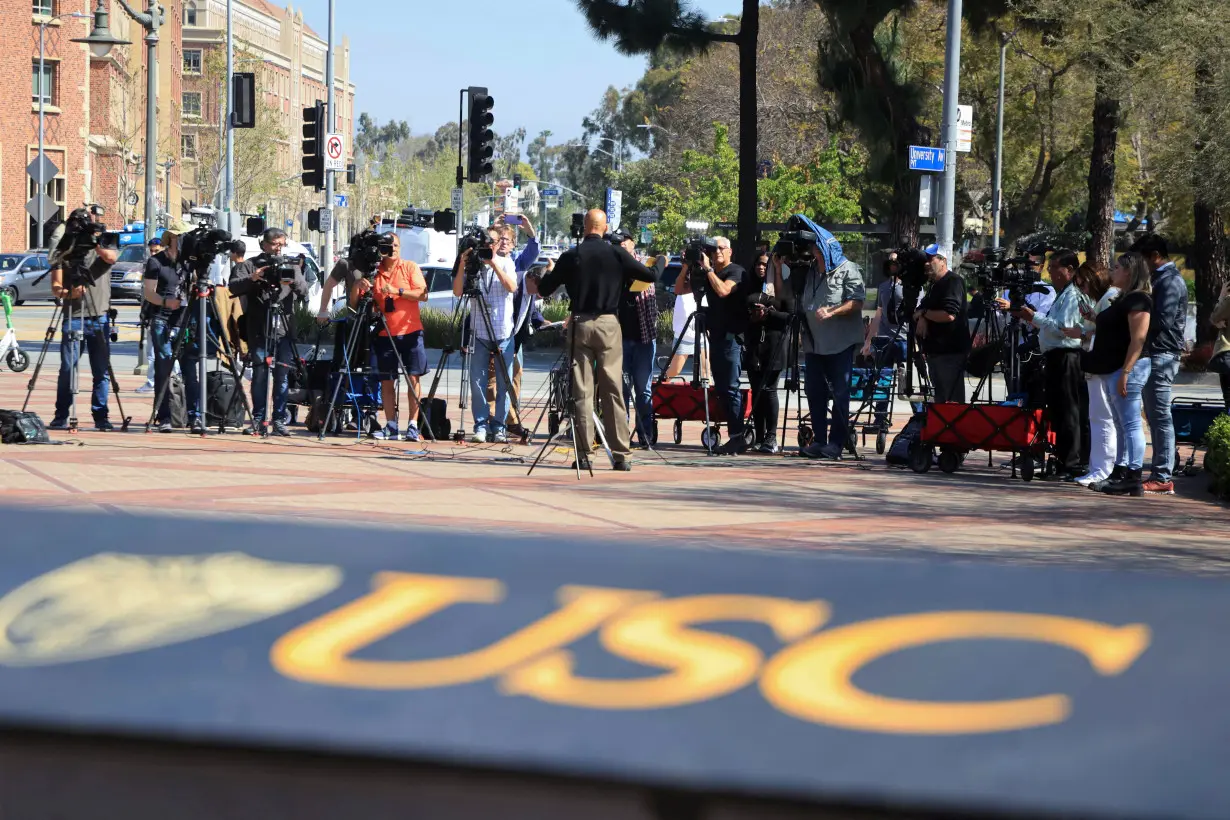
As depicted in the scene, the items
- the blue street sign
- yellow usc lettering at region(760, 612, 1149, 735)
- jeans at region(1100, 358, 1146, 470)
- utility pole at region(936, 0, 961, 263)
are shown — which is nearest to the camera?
yellow usc lettering at region(760, 612, 1149, 735)

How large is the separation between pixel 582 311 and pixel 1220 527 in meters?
4.48

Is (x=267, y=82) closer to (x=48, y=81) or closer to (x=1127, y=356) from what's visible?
(x=48, y=81)

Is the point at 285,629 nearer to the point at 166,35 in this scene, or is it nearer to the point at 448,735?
the point at 448,735

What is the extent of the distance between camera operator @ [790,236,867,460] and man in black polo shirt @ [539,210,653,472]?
2133 millimetres

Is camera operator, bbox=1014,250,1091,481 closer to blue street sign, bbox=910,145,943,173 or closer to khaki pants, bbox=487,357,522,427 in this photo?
khaki pants, bbox=487,357,522,427

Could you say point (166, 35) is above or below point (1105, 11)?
above

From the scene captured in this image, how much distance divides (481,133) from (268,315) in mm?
12967

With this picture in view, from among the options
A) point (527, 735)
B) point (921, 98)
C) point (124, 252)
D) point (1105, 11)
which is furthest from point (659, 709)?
point (124, 252)

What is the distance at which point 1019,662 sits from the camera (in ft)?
6.76

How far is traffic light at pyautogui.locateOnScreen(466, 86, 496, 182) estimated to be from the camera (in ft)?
84.9

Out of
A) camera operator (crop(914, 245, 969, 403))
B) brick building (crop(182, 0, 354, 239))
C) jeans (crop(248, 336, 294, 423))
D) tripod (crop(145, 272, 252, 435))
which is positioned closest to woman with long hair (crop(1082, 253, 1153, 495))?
camera operator (crop(914, 245, 969, 403))

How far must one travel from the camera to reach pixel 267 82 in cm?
10944

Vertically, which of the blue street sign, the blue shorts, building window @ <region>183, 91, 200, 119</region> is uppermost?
building window @ <region>183, 91, 200, 119</region>

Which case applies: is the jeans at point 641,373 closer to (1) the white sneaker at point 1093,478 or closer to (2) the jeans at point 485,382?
(2) the jeans at point 485,382
